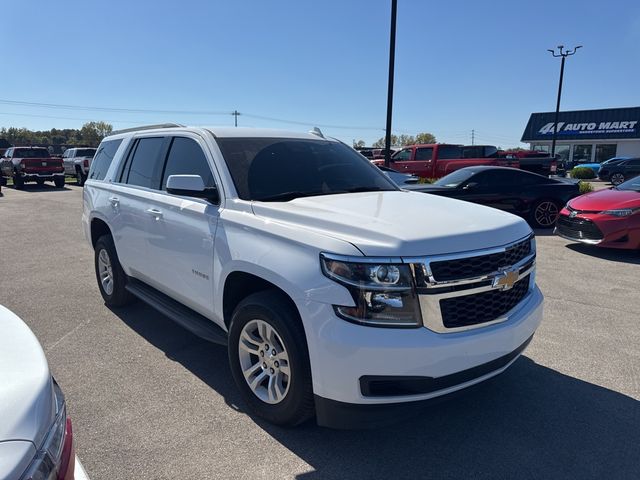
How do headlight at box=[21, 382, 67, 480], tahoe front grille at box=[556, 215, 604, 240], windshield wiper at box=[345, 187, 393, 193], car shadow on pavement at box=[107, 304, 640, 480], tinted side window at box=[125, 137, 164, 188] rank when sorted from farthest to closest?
tahoe front grille at box=[556, 215, 604, 240], tinted side window at box=[125, 137, 164, 188], windshield wiper at box=[345, 187, 393, 193], car shadow on pavement at box=[107, 304, 640, 480], headlight at box=[21, 382, 67, 480]

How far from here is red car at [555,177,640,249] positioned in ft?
25.6

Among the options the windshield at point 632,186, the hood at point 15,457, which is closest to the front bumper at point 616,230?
the windshield at point 632,186

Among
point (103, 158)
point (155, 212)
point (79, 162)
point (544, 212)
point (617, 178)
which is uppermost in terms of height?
point (103, 158)

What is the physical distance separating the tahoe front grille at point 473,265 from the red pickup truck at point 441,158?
14727 mm

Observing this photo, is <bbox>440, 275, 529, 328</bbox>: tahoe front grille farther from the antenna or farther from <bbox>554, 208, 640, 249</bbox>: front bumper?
<bbox>554, 208, 640, 249</bbox>: front bumper

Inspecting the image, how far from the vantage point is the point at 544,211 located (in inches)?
441

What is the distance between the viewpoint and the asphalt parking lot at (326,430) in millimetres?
2723

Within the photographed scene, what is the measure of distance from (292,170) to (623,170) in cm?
3163

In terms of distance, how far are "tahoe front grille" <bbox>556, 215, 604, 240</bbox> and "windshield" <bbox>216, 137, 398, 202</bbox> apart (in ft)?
17.6

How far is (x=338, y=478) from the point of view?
2621mm

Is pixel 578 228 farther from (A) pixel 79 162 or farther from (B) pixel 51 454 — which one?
(A) pixel 79 162

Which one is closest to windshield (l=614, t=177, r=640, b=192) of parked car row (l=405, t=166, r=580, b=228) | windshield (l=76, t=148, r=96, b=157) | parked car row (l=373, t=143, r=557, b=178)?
parked car row (l=405, t=166, r=580, b=228)

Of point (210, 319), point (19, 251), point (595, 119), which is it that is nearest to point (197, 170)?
point (210, 319)

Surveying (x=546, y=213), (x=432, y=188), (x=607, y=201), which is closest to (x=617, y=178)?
(x=546, y=213)
